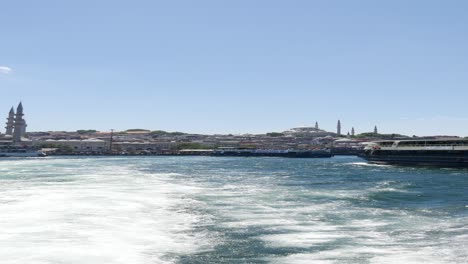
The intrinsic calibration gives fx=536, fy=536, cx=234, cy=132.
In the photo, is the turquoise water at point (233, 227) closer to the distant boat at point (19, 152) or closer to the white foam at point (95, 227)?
the white foam at point (95, 227)

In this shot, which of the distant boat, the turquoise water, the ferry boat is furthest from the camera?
the distant boat

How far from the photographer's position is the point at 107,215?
32.9m

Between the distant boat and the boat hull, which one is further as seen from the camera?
the distant boat

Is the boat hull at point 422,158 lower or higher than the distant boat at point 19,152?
higher

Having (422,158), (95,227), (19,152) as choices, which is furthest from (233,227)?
(19,152)

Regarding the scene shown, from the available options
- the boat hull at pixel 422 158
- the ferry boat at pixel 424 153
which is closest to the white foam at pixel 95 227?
the boat hull at pixel 422 158

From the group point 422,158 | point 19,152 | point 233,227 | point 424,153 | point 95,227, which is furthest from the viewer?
point 19,152

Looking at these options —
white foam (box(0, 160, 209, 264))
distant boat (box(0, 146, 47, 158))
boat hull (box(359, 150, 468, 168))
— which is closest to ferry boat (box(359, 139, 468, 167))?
boat hull (box(359, 150, 468, 168))

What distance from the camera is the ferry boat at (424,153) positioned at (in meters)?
92.8

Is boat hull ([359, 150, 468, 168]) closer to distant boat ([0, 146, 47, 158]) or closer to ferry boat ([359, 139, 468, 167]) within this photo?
ferry boat ([359, 139, 468, 167])

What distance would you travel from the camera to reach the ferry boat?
9275 centimetres

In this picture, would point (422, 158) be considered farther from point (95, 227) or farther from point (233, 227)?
point (95, 227)

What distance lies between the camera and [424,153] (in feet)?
325

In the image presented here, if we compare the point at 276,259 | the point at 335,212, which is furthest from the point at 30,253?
the point at 335,212
